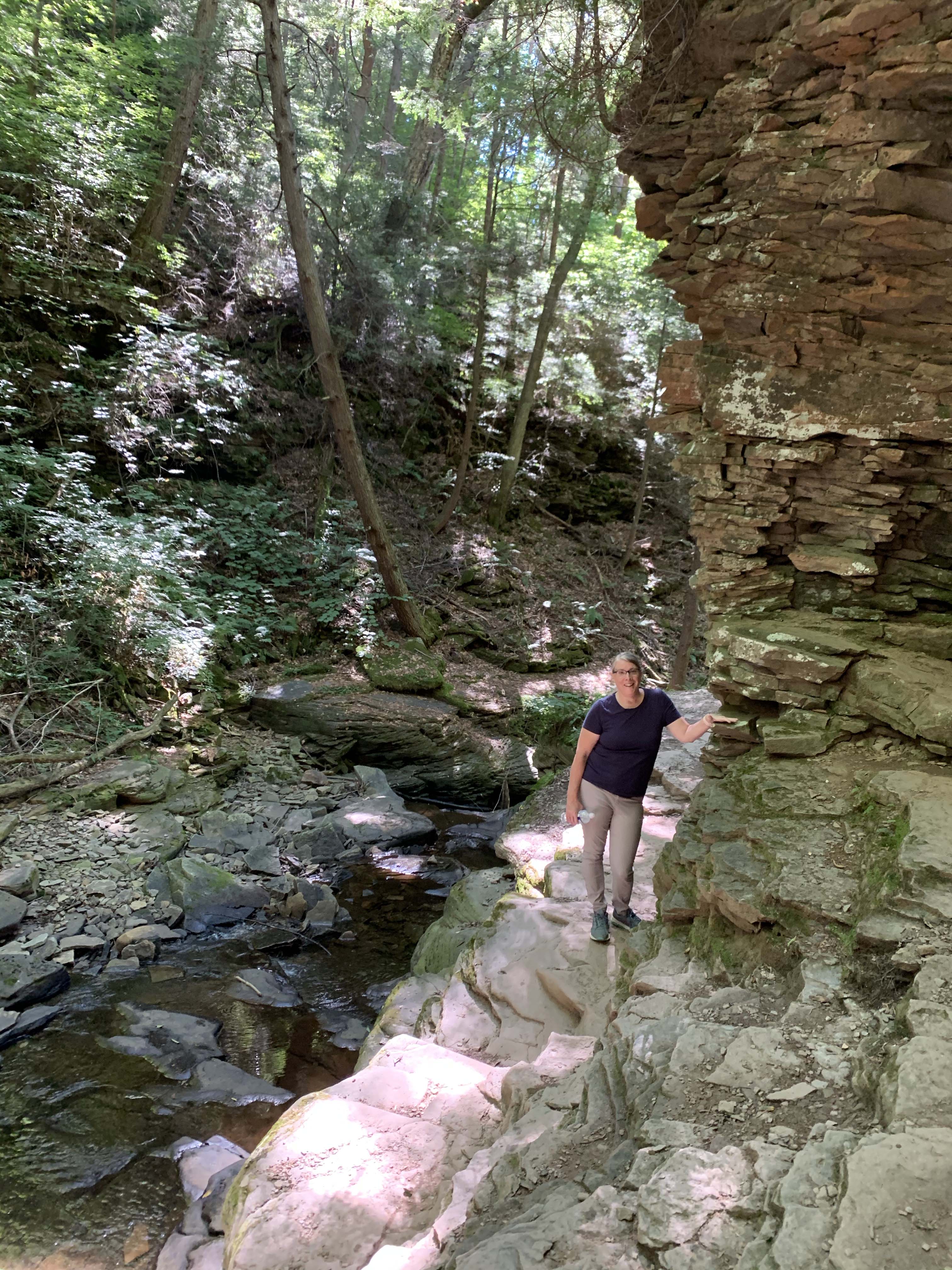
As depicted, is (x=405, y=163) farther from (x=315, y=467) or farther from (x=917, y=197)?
(x=917, y=197)

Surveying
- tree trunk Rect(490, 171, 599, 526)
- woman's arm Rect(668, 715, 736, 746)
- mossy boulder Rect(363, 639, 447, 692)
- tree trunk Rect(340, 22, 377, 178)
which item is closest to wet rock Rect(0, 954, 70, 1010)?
woman's arm Rect(668, 715, 736, 746)

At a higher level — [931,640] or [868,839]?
[931,640]

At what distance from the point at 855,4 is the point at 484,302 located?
11.2m

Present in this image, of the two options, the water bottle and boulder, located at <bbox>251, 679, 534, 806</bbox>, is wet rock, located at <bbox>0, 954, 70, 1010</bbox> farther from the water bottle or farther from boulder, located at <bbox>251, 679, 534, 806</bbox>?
boulder, located at <bbox>251, 679, 534, 806</bbox>

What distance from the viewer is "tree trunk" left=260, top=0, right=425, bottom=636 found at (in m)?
9.51

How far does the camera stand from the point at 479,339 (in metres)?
15.2

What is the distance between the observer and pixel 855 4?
4.24m

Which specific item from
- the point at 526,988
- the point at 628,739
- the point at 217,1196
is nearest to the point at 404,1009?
the point at 526,988

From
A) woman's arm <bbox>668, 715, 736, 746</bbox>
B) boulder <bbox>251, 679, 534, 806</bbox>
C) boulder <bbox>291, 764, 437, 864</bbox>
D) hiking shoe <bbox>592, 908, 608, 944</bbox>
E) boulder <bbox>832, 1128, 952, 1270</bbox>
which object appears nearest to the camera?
boulder <bbox>832, 1128, 952, 1270</bbox>

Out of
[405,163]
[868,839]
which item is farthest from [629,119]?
[405,163]

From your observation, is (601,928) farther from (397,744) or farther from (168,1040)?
(397,744)

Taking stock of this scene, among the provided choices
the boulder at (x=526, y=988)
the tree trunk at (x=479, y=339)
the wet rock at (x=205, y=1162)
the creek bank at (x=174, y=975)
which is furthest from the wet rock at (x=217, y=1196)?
the tree trunk at (x=479, y=339)

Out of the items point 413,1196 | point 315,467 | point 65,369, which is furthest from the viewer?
point 315,467

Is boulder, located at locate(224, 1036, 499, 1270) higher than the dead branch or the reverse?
the reverse
